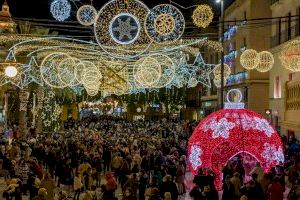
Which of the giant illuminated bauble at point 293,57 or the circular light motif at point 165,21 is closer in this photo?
the circular light motif at point 165,21

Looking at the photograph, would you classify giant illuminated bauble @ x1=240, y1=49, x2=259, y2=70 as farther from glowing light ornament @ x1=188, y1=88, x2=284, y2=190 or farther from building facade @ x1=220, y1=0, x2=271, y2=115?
building facade @ x1=220, y1=0, x2=271, y2=115

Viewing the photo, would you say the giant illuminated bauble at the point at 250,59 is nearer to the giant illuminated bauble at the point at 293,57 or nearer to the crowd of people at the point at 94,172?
the giant illuminated bauble at the point at 293,57

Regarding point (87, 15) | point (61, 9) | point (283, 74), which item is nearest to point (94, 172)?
point (87, 15)

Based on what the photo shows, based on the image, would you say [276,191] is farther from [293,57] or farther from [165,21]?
[293,57]

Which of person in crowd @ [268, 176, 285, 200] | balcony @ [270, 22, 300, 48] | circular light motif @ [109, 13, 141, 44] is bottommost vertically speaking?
person in crowd @ [268, 176, 285, 200]

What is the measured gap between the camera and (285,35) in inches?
1454

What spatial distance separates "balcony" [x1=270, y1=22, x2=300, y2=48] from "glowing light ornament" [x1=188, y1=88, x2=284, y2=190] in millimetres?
14752

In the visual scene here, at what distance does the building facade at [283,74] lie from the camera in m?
30.0

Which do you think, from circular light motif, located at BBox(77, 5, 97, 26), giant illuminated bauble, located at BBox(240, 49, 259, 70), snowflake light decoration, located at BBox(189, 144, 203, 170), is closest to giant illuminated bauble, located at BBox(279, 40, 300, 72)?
giant illuminated bauble, located at BBox(240, 49, 259, 70)

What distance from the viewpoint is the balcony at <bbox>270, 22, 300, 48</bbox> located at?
34.2 meters

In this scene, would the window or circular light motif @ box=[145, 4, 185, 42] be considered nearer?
circular light motif @ box=[145, 4, 185, 42]

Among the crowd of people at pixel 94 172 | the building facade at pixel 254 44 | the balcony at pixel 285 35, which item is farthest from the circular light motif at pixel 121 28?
the building facade at pixel 254 44

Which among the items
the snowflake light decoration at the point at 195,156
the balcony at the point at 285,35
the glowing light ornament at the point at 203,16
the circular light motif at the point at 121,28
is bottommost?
the snowflake light decoration at the point at 195,156

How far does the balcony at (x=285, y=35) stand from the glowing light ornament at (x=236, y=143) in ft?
48.4
